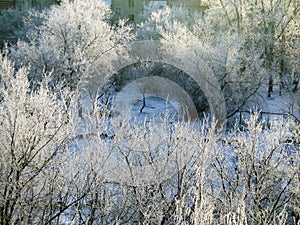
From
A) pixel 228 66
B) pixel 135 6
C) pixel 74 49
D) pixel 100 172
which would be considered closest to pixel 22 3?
pixel 135 6

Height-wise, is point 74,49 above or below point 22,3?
below

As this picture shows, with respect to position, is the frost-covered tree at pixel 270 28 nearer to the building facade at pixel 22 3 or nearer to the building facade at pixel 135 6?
the building facade at pixel 135 6

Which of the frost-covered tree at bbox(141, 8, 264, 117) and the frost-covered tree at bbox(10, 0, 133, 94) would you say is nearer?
the frost-covered tree at bbox(10, 0, 133, 94)

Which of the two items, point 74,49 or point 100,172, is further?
point 74,49

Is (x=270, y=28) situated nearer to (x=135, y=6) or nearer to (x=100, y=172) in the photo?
(x=100, y=172)

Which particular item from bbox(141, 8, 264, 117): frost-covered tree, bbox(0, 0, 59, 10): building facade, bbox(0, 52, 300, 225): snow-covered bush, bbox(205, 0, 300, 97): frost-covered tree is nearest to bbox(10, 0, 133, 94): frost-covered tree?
bbox(141, 8, 264, 117): frost-covered tree

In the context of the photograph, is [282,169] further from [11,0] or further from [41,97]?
[11,0]

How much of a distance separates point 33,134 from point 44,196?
1349 millimetres

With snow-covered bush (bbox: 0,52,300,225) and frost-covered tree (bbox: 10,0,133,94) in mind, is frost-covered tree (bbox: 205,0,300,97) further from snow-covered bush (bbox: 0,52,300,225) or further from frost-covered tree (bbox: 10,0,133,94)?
snow-covered bush (bbox: 0,52,300,225)

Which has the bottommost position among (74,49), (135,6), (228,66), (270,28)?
(228,66)

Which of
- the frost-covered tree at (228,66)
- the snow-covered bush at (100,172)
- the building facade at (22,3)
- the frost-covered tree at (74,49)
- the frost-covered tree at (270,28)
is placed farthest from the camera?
the building facade at (22,3)

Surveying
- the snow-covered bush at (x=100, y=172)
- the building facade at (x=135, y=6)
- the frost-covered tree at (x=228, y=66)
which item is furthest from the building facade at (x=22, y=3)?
the snow-covered bush at (x=100, y=172)

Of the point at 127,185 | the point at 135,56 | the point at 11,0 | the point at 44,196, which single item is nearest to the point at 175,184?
the point at 127,185

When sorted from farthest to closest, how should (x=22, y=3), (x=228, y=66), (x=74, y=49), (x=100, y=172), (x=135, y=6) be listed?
(x=135, y=6) → (x=22, y=3) → (x=74, y=49) → (x=228, y=66) → (x=100, y=172)
